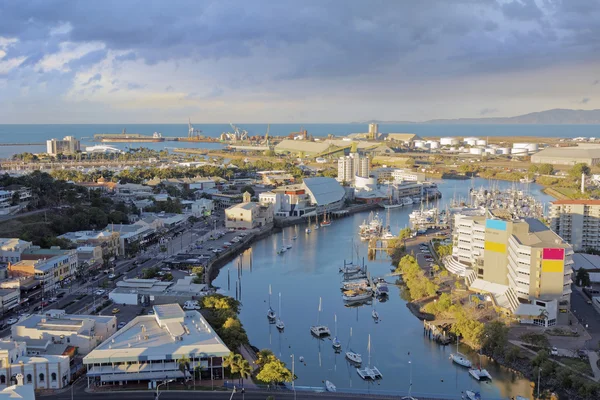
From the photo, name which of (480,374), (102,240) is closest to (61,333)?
(480,374)

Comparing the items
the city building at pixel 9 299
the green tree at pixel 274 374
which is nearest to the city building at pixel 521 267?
the green tree at pixel 274 374

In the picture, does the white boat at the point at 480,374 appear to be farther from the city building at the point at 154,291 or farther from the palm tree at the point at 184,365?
the city building at the point at 154,291

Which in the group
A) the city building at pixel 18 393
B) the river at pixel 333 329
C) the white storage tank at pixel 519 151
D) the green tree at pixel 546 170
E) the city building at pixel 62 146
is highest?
the city building at pixel 62 146

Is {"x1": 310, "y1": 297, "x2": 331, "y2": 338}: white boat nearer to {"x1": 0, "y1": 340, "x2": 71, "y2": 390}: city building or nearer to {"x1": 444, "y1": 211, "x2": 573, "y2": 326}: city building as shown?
{"x1": 444, "y1": 211, "x2": 573, "y2": 326}: city building

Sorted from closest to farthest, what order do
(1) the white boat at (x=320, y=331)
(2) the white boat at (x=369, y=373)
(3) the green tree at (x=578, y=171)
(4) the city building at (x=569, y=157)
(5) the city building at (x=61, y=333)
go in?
1. (5) the city building at (x=61, y=333)
2. (2) the white boat at (x=369, y=373)
3. (1) the white boat at (x=320, y=331)
4. (3) the green tree at (x=578, y=171)
5. (4) the city building at (x=569, y=157)

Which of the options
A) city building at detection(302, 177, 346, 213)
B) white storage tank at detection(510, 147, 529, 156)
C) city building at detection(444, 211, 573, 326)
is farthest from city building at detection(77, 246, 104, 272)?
white storage tank at detection(510, 147, 529, 156)

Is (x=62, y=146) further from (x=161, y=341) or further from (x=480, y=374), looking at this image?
(x=480, y=374)
